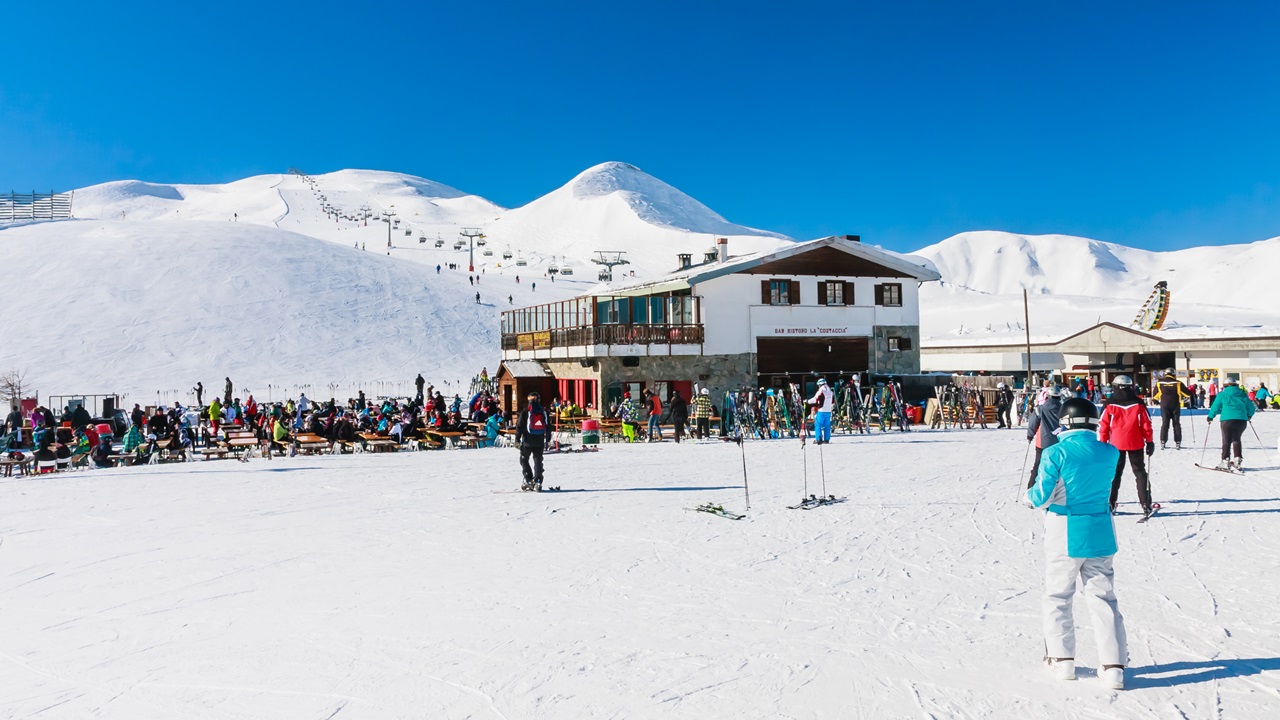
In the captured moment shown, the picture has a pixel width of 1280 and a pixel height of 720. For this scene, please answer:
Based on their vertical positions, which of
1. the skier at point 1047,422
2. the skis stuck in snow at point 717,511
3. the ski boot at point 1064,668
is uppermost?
the skier at point 1047,422

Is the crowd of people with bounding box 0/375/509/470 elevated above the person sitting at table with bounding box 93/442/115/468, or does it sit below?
above

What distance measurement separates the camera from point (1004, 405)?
25.5 m

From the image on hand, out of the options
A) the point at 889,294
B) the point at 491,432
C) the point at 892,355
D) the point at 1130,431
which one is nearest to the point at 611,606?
the point at 1130,431

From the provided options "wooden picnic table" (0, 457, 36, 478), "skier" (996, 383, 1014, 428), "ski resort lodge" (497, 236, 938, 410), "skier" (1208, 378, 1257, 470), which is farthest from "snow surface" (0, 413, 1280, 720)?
"ski resort lodge" (497, 236, 938, 410)

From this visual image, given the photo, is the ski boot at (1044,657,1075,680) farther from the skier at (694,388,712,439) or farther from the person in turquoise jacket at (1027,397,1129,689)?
the skier at (694,388,712,439)

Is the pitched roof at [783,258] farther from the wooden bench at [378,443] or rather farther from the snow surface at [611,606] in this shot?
the snow surface at [611,606]

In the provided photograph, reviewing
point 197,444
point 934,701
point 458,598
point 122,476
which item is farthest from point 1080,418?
point 197,444

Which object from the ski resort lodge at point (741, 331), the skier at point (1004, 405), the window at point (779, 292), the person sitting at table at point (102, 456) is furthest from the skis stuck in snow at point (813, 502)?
the window at point (779, 292)

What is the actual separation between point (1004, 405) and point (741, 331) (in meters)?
8.91

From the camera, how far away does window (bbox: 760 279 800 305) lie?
31.8 m

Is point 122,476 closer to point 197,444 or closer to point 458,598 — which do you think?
point 197,444

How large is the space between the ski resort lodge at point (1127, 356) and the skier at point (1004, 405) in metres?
13.8

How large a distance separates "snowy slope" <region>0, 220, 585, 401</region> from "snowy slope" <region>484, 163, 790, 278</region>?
39.3 metres

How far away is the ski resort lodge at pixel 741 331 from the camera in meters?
29.8
